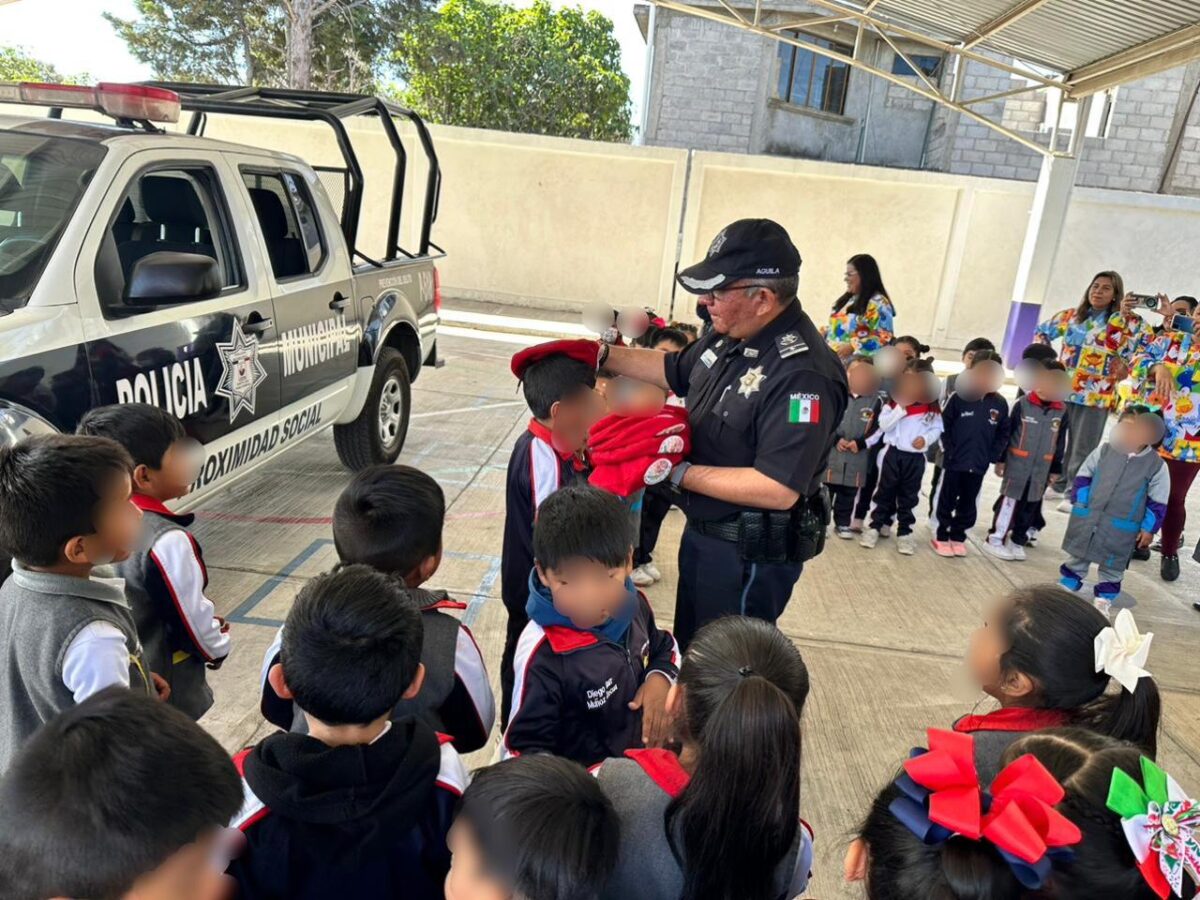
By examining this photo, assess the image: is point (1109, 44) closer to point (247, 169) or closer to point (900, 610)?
point (900, 610)

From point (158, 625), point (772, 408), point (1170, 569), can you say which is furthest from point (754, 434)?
point (1170, 569)

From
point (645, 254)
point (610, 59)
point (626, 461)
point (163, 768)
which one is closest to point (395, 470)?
point (626, 461)

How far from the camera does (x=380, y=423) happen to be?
5695 millimetres

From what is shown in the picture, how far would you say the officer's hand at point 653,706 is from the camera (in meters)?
1.81

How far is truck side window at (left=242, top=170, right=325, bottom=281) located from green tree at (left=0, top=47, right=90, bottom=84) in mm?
33904

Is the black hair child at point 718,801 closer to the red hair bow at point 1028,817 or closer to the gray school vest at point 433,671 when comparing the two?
the red hair bow at point 1028,817

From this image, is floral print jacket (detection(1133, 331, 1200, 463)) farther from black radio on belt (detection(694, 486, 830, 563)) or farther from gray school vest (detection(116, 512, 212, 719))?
gray school vest (detection(116, 512, 212, 719))

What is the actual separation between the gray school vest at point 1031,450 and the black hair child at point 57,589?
16.9ft

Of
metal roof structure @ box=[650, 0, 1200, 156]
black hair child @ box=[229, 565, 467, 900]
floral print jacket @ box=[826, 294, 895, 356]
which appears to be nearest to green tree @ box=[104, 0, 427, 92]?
metal roof structure @ box=[650, 0, 1200, 156]

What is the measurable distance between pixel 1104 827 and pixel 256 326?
3.85 meters

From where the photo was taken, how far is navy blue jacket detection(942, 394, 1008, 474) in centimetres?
517

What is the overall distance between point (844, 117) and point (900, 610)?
19609 millimetres

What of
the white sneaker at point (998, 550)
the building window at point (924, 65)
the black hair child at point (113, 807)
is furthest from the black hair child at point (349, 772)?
the building window at point (924, 65)

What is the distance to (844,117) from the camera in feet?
68.9
